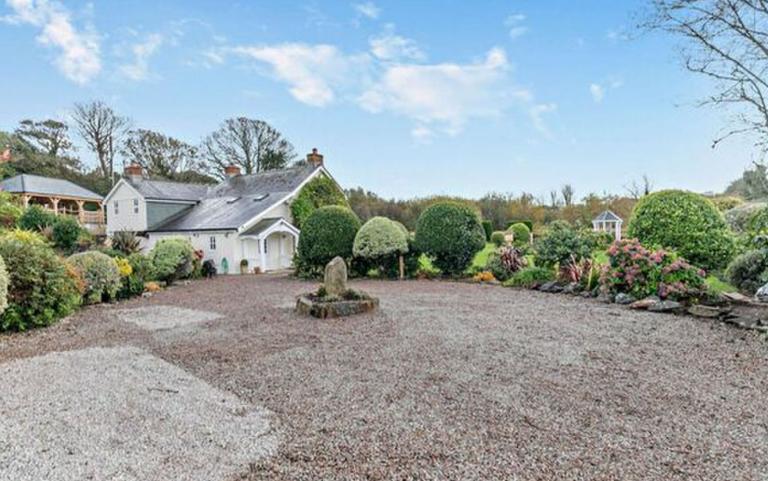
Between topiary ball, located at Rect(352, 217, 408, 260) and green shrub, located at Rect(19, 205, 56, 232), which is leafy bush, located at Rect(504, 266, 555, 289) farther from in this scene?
green shrub, located at Rect(19, 205, 56, 232)

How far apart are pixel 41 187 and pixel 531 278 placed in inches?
1328

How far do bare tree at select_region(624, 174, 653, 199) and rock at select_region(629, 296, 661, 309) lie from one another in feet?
90.5

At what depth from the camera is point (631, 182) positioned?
32.2 meters

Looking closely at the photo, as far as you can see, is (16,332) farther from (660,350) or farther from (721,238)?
(721,238)

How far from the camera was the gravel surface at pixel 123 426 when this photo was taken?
282cm

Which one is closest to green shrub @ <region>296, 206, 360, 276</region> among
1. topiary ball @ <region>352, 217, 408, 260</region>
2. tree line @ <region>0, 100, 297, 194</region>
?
topiary ball @ <region>352, 217, 408, 260</region>

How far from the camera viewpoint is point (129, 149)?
34812mm

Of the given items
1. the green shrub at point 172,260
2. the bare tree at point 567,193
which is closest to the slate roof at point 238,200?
the green shrub at point 172,260

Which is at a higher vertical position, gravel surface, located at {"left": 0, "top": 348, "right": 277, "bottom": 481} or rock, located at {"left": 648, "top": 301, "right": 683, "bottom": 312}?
rock, located at {"left": 648, "top": 301, "right": 683, "bottom": 312}

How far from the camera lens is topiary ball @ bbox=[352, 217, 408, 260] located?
14203 mm

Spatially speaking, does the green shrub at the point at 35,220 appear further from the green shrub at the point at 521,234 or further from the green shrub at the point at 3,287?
the green shrub at the point at 521,234

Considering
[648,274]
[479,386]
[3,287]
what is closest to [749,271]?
[648,274]

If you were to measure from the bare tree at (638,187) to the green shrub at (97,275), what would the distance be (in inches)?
1326

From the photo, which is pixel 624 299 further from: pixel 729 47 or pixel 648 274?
pixel 729 47
